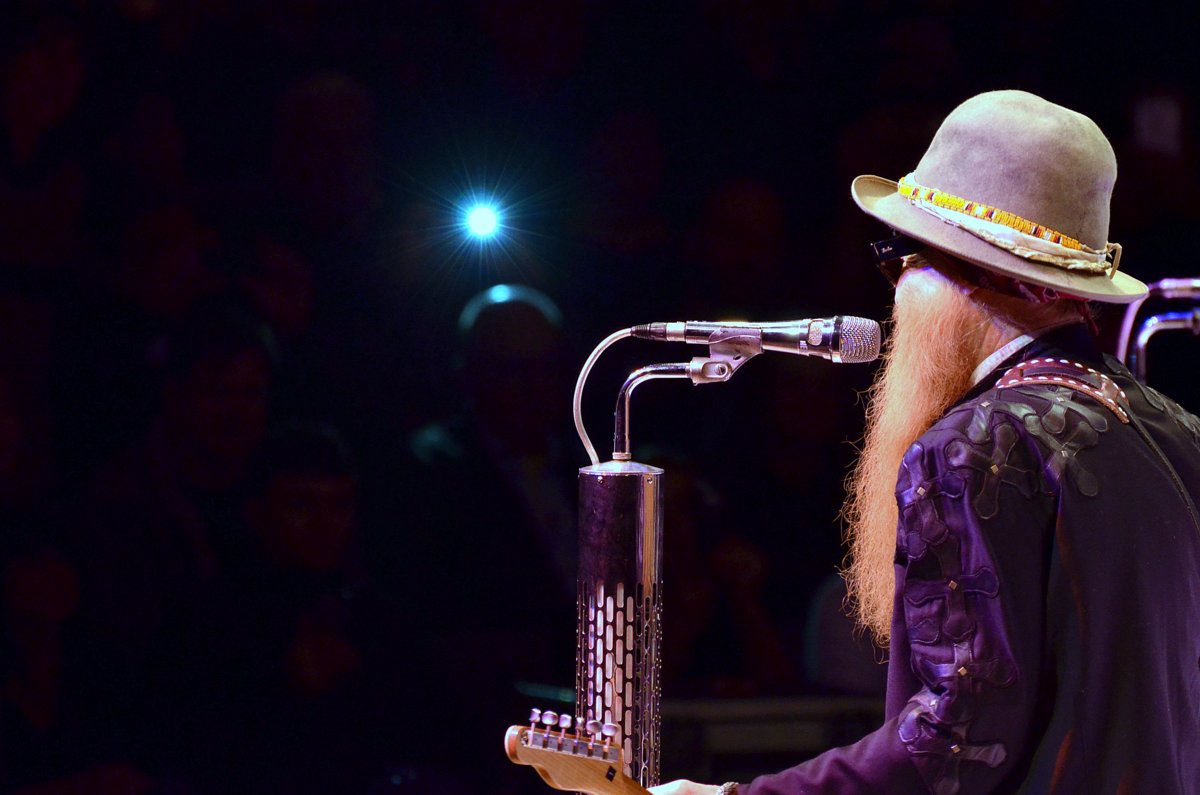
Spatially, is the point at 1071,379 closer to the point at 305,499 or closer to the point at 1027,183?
the point at 1027,183

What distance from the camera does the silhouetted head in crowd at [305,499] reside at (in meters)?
2.79

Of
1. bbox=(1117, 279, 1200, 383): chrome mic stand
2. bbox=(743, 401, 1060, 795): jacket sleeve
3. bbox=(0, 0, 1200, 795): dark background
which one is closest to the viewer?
bbox=(743, 401, 1060, 795): jacket sleeve

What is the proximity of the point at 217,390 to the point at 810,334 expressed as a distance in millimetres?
1671

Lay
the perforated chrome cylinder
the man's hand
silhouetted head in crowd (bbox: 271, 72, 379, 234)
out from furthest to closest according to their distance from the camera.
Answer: silhouetted head in crowd (bbox: 271, 72, 379, 234)
the perforated chrome cylinder
the man's hand

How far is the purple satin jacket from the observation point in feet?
4.45

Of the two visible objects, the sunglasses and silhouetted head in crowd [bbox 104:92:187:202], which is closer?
the sunglasses

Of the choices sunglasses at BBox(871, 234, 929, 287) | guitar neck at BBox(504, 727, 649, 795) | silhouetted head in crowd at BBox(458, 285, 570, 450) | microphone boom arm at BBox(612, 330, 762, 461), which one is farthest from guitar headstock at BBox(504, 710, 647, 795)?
silhouetted head in crowd at BBox(458, 285, 570, 450)

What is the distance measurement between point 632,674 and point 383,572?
133cm

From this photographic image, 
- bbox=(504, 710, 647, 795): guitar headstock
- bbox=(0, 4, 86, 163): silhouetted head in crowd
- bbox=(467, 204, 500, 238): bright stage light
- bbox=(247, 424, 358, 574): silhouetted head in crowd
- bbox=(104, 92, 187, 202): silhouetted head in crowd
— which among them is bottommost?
bbox=(504, 710, 647, 795): guitar headstock

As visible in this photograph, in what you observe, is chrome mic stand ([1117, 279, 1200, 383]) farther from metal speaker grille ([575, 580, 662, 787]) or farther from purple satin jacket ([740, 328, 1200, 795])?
metal speaker grille ([575, 580, 662, 787])

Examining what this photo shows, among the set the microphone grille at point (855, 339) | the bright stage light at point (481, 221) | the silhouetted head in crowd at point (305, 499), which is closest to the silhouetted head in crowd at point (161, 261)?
the silhouetted head in crowd at point (305, 499)

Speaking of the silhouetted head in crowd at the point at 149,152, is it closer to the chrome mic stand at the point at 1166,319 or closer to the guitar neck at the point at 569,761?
the guitar neck at the point at 569,761

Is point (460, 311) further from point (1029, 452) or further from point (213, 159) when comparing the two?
point (1029, 452)

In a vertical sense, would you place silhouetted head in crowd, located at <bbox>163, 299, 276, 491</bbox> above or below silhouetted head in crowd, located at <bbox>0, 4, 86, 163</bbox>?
below
